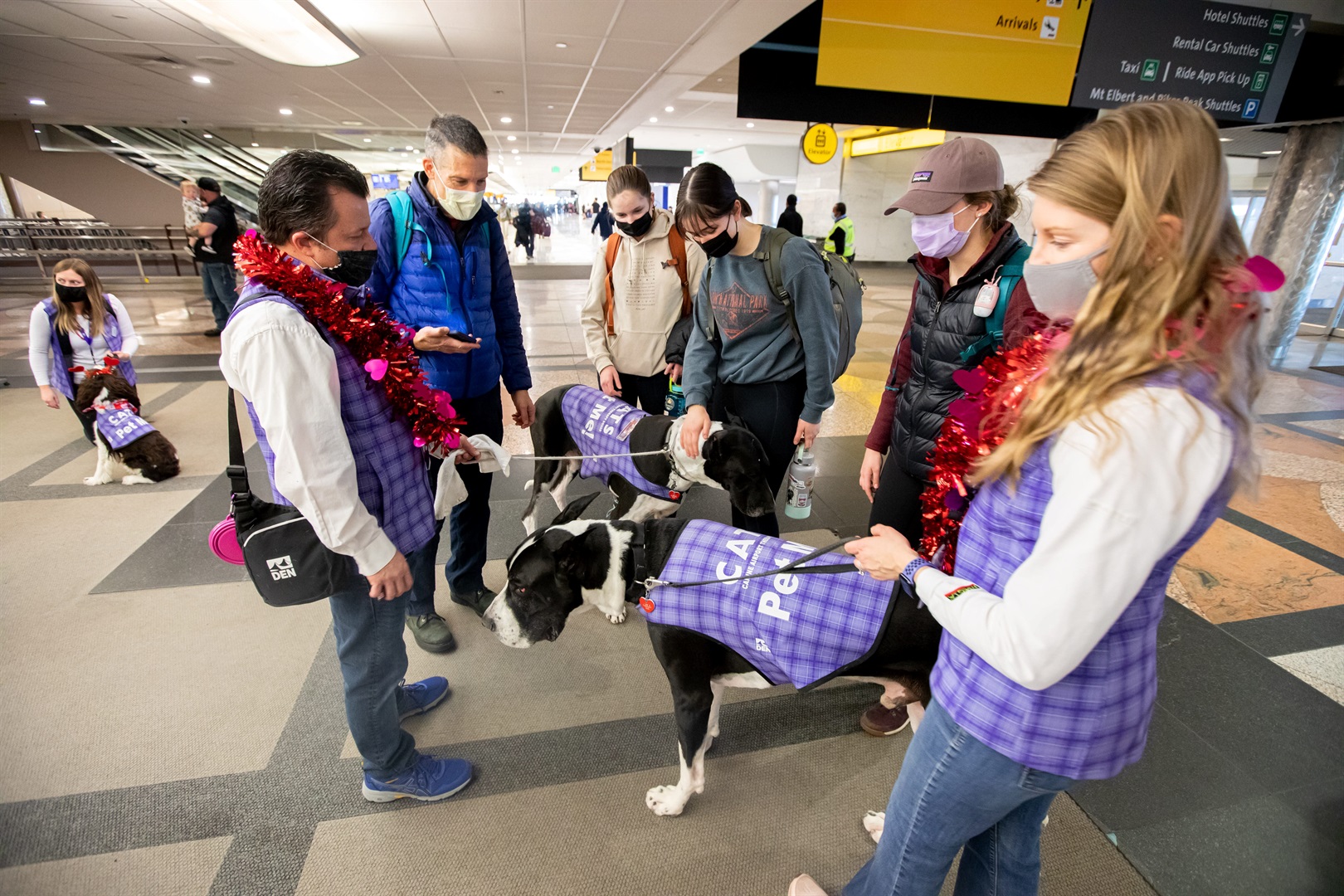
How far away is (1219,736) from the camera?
2211 mm

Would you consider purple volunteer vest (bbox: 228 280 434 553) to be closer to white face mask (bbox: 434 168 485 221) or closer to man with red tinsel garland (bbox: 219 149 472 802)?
man with red tinsel garland (bbox: 219 149 472 802)

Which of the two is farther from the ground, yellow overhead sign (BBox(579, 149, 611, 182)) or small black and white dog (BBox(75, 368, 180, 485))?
yellow overhead sign (BBox(579, 149, 611, 182))

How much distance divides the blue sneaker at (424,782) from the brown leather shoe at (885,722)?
1439 millimetres

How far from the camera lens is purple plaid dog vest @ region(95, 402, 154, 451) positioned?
3.87 m

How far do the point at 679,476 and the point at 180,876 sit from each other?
210 centimetres

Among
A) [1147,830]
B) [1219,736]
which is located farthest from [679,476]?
[1219,736]

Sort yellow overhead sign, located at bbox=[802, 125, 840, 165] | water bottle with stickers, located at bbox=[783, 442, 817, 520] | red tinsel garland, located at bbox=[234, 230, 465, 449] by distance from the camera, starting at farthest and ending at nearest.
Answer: yellow overhead sign, located at bbox=[802, 125, 840, 165] < water bottle with stickers, located at bbox=[783, 442, 817, 520] < red tinsel garland, located at bbox=[234, 230, 465, 449]

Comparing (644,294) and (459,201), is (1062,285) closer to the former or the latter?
(459,201)

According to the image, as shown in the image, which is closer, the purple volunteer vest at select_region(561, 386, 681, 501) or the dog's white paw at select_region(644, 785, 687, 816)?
the dog's white paw at select_region(644, 785, 687, 816)

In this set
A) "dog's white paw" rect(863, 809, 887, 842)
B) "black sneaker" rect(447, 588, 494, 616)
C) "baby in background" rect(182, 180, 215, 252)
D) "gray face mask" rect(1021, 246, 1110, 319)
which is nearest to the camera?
"gray face mask" rect(1021, 246, 1110, 319)

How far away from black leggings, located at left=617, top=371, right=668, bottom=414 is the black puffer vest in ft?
4.99

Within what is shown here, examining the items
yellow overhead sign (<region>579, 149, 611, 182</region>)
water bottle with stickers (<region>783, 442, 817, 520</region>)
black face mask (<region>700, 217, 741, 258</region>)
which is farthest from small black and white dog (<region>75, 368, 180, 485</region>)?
yellow overhead sign (<region>579, 149, 611, 182</region>)

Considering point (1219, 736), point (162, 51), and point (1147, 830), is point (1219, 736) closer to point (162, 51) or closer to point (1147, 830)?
point (1147, 830)

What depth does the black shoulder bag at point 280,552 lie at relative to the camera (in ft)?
4.75
